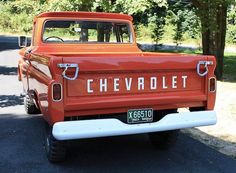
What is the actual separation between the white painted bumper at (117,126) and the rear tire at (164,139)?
900 mm

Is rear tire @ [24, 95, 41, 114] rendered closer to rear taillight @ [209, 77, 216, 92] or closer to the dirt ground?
the dirt ground

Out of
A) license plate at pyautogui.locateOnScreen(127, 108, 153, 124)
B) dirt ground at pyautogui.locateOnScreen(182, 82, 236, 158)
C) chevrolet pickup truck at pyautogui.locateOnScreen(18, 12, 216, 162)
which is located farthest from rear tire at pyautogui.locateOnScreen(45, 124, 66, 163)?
dirt ground at pyautogui.locateOnScreen(182, 82, 236, 158)

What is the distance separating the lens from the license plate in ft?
17.9

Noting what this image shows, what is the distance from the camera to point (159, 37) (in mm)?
29125

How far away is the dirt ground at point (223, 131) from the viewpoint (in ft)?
23.6

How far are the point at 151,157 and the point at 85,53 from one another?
6.95ft

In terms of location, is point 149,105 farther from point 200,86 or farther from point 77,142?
point 77,142

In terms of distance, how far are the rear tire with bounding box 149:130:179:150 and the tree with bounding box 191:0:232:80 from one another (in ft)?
25.4

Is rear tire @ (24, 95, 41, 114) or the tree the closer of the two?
rear tire @ (24, 95, 41, 114)

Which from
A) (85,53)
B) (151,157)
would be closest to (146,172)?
(151,157)

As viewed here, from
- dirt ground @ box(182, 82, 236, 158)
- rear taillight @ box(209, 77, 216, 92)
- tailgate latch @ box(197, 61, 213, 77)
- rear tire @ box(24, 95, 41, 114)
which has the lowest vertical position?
dirt ground @ box(182, 82, 236, 158)

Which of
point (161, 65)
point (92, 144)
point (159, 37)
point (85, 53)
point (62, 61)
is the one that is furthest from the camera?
point (159, 37)

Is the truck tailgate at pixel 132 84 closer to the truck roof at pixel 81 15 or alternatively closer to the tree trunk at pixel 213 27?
the truck roof at pixel 81 15

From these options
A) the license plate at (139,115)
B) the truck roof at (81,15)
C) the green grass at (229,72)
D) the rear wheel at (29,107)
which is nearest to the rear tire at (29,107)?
the rear wheel at (29,107)
